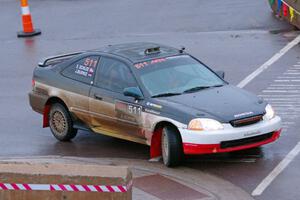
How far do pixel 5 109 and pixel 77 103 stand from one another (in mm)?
3011

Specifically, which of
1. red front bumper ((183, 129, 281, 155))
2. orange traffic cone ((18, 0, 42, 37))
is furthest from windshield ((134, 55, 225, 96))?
orange traffic cone ((18, 0, 42, 37))

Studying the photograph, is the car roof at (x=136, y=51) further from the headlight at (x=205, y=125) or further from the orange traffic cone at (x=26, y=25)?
the orange traffic cone at (x=26, y=25)

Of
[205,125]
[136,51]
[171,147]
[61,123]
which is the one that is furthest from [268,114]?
[61,123]

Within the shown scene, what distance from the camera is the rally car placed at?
11.6 m

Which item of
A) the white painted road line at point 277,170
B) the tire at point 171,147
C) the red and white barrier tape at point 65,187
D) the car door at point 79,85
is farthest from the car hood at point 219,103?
the red and white barrier tape at point 65,187

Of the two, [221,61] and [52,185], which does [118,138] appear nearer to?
[52,185]

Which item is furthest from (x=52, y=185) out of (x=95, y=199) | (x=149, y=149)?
(x=149, y=149)

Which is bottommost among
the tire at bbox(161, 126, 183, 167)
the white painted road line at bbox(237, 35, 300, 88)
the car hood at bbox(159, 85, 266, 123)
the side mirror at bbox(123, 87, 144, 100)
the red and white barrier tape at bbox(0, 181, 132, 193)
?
the white painted road line at bbox(237, 35, 300, 88)

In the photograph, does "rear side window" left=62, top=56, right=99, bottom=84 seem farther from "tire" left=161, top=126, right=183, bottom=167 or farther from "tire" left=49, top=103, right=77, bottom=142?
"tire" left=161, top=126, right=183, bottom=167

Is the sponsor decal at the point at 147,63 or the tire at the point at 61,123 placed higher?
the sponsor decal at the point at 147,63

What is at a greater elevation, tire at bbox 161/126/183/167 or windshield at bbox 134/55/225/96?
windshield at bbox 134/55/225/96

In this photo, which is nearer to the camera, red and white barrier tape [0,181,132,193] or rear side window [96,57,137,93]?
red and white barrier tape [0,181,132,193]

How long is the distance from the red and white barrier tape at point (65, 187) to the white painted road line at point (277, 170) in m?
2.50

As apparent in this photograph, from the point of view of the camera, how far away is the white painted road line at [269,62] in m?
16.8
